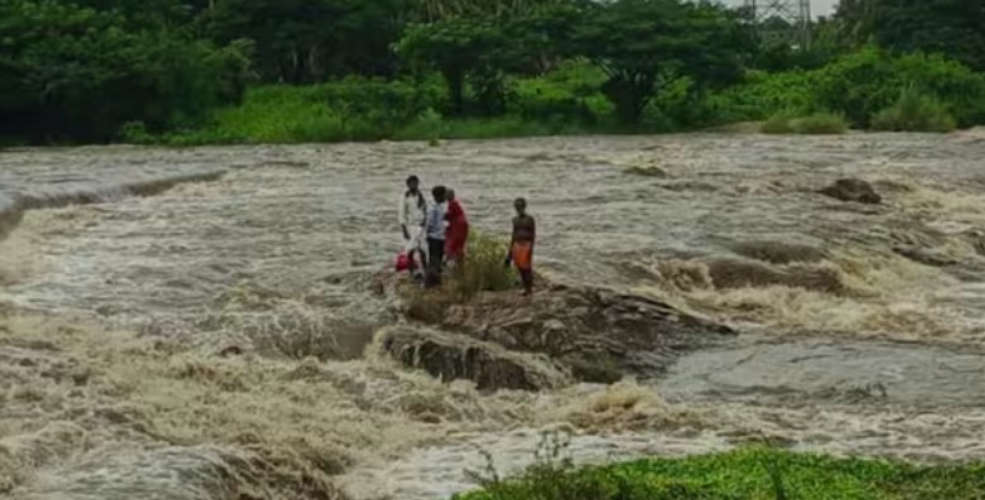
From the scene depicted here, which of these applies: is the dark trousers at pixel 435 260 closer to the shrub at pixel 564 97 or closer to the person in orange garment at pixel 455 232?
the person in orange garment at pixel 455 232

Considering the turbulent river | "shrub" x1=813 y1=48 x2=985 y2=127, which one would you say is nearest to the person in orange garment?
the turbulent river

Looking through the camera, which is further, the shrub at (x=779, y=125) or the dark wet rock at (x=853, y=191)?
the shrub at (x=779, y=125)

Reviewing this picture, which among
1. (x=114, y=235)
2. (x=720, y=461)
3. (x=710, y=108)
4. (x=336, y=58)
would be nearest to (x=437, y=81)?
(x=336, y=58)

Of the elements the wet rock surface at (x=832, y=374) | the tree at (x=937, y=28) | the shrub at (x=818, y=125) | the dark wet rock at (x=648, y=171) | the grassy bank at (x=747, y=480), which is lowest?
the shrub at (x=818, y=125)

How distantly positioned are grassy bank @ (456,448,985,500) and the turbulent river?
1.53 metres

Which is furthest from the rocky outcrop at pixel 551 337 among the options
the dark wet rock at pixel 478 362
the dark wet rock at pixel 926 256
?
the dark wet rock at pixel 926 256

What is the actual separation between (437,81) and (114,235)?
97.6 feet

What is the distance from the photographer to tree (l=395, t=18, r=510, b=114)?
4412 centimetres

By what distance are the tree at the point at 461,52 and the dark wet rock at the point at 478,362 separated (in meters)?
31.5

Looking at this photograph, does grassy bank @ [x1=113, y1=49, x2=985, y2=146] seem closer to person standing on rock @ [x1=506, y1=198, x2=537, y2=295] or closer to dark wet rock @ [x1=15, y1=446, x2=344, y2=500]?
person standing on rock @ [x1=506, y1=198, x2=537, y2=295]

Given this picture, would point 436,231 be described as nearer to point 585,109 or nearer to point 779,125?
point 779,125

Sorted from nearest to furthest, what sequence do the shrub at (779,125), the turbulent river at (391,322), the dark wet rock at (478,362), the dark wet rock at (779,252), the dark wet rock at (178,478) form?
the dark wet rock at (178,478)
the turbulent river at (391,322)
the dark wet rock at (478,362)
the dark wet rock at (779,252)
the shrub at (779,125)

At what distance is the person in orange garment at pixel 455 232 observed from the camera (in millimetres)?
13914

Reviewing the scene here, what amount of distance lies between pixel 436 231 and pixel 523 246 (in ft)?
2.51
